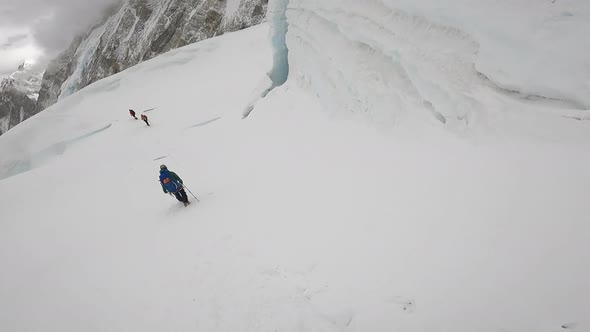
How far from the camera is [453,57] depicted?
22.4 ft

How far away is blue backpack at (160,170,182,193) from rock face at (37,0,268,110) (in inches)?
2343

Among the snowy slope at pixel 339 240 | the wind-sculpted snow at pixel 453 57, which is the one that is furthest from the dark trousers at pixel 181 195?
the wind-sculpted snow at pixel 453 57

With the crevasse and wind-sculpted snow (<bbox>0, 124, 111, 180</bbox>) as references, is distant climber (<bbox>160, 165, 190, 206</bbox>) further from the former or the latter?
wind-sculpted snow (<bbox>0, 124, 111, 180</bbox>)

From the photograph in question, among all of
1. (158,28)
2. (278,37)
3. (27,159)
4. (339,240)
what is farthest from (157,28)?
(339,240)

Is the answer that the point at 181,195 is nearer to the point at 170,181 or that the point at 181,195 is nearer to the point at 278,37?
the point at 170,181

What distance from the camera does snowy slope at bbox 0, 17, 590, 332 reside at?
3.82 m

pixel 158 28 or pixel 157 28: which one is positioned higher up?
pixel 157 28

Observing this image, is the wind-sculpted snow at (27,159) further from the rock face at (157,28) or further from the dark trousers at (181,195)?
the rock face at (157,28)

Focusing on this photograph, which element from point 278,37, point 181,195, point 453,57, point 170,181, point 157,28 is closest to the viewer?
point 453,57

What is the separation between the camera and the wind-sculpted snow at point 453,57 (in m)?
5.10

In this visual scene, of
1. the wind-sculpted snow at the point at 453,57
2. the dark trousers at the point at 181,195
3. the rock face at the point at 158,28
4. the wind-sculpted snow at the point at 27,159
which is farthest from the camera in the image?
the rock face at the point at 158,28

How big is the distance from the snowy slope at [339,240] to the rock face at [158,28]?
59.6 m

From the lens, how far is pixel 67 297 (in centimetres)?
671

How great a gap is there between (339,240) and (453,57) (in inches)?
183
